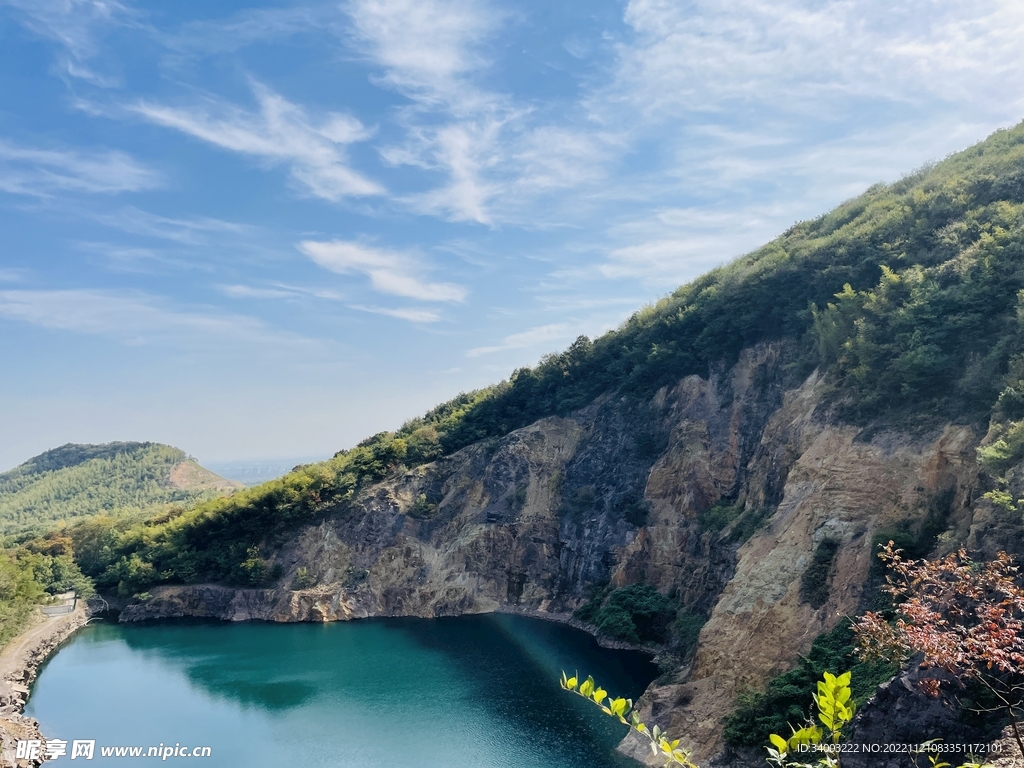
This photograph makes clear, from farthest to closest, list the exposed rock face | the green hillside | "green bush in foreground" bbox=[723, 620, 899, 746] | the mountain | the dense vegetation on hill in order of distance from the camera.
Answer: the dense vegetation on hill → the green hillside → the exposed rock face → the mountain → "green bush in foreground" bbox=[723, 620, 899, 746]

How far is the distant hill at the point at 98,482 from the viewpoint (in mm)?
96888

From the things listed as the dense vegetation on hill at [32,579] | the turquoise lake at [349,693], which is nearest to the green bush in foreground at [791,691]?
the turquoise lake at [349,693]

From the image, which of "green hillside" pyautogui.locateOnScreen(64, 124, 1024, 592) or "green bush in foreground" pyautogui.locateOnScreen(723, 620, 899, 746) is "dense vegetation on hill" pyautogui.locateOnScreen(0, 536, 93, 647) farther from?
"green bush in foreground" pyautogui.locateOnScreen(723, 620, 899, 746)

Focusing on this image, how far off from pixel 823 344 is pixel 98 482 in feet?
396

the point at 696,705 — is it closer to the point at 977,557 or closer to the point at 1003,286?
the point at 977,557

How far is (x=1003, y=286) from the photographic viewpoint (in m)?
22.4

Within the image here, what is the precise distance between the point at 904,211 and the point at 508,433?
29.3 meters

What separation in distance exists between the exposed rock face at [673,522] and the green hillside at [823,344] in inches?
61.0

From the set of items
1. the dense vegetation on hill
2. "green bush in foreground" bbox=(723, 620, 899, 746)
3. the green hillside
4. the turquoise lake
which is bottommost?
the turquoise lake

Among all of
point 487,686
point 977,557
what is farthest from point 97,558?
point 977,557

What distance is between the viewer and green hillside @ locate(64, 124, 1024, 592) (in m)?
22.5

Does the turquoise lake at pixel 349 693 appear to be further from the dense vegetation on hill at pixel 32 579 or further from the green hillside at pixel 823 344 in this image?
the green hillside at pixel 823 344

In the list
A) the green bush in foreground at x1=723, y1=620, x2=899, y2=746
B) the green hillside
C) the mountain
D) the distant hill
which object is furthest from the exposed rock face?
the distant hill

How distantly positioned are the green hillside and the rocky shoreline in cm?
549
